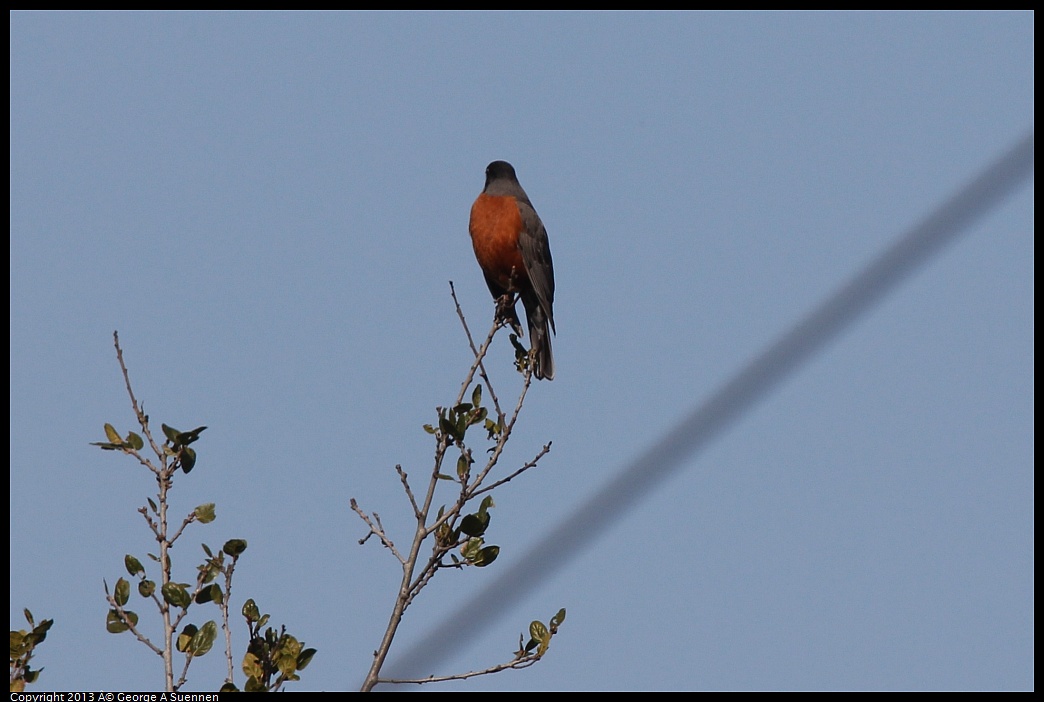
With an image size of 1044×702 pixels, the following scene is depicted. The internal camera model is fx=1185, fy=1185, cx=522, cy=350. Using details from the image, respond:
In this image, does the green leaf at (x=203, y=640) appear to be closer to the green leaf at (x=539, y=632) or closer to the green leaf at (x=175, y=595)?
the green leaf at (x=175, y=595)

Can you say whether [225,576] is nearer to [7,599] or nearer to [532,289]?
[7,599]

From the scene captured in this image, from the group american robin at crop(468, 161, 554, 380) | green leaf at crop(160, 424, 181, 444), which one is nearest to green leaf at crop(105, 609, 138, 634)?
green leaf at crop(160, 424, 181, 444)

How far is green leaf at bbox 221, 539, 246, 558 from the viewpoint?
15.7 ft

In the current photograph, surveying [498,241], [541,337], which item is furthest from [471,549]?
[498,241]

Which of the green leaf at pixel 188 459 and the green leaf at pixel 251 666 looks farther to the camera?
the green leaf at pixel 188 459

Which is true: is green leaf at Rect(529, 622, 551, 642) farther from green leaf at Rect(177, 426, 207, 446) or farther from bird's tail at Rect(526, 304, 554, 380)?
bird's tail at Rect(526, 304, 554, 380)

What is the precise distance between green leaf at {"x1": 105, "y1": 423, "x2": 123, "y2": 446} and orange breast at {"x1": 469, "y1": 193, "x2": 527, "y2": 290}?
4.73 metres

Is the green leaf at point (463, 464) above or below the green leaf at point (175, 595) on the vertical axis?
above

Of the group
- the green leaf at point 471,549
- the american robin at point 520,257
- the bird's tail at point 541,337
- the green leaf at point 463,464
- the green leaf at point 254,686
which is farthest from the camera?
the american robin at point 520,257

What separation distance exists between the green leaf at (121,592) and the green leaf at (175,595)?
268mm

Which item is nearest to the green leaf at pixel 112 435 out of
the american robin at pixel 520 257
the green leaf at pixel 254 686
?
the green leaf at pixel 254 686

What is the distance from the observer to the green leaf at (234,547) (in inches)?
188
